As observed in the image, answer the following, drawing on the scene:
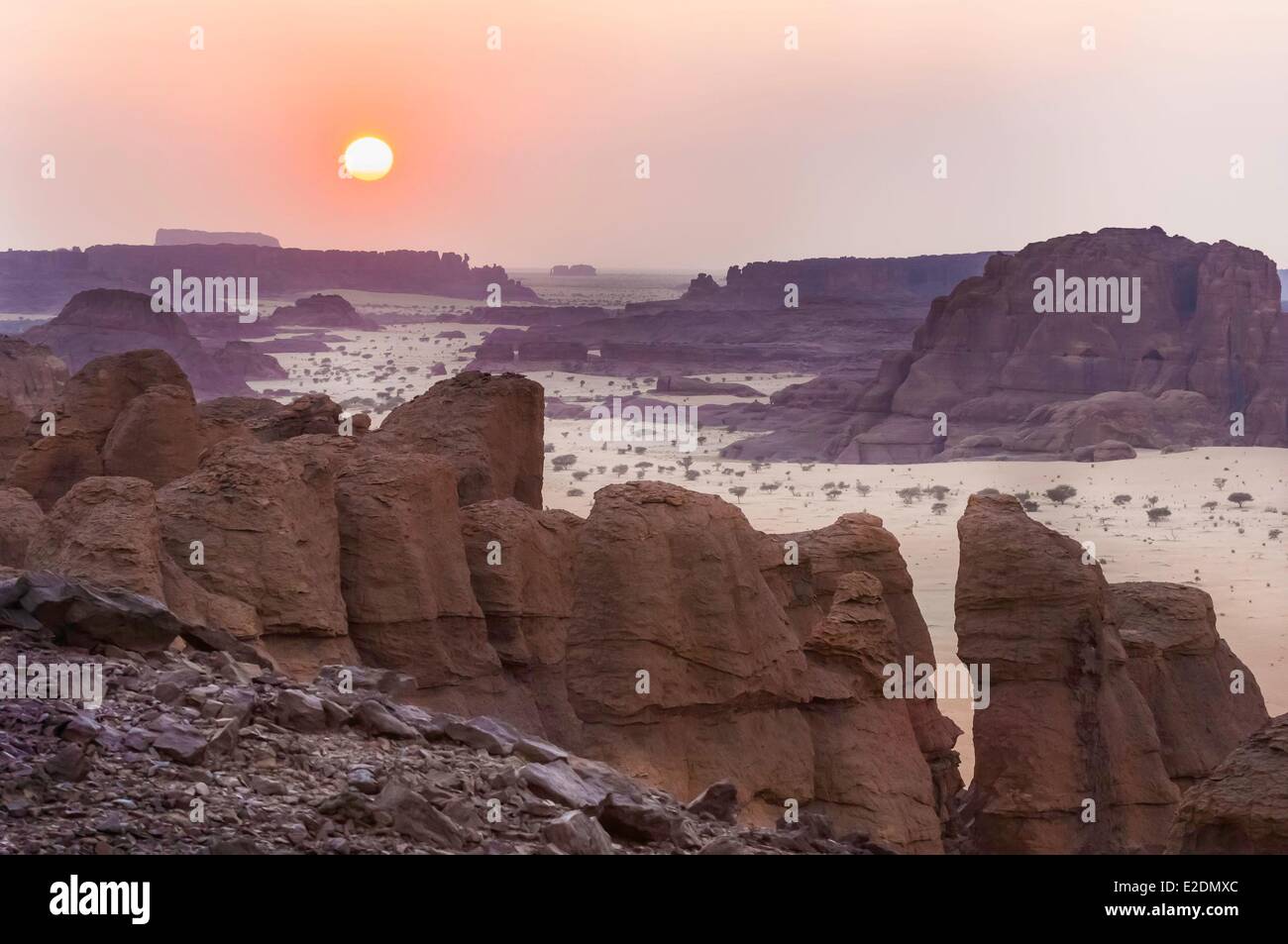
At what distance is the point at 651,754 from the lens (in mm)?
14117

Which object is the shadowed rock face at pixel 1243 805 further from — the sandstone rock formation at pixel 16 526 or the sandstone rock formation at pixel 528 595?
the sandstone rock formation at pixel 16 526

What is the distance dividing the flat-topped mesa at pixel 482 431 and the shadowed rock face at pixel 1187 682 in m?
7.97

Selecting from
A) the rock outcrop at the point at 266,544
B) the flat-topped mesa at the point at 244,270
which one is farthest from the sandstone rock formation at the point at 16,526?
the flat-topped mesa at the point at 244,270

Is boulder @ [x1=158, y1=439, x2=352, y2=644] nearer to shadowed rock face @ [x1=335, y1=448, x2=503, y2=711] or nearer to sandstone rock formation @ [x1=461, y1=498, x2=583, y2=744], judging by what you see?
shadowed rock face @ [x1=335, y1=448, x2=503, y2=711]

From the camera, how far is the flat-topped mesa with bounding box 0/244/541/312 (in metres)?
133

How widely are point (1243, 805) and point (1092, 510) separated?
46.5 m

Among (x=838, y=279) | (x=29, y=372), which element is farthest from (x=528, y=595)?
(x=838, y=279)

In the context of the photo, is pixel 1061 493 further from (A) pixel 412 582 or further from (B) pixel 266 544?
(B) pixel 266 544

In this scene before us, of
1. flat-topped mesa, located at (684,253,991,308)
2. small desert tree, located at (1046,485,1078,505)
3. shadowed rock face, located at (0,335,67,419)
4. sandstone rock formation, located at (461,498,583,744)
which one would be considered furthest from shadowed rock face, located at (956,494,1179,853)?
flat-topped mesa, located at (684,253,991,308)

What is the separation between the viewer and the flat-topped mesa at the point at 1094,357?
70.1 meters

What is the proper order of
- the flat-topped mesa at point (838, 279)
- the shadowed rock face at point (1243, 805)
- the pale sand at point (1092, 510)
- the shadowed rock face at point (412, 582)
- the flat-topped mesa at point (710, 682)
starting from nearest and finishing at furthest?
the shadowed rock face at point (1243, 805) → the flat-topped mesa at point (710, 682) → the shadowed rock face at point (412, 582) → the pale sand at point (1092, 510) → the flat-topped mesa at point (838, 279)

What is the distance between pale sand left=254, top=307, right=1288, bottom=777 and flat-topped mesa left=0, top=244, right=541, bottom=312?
58.6 m
